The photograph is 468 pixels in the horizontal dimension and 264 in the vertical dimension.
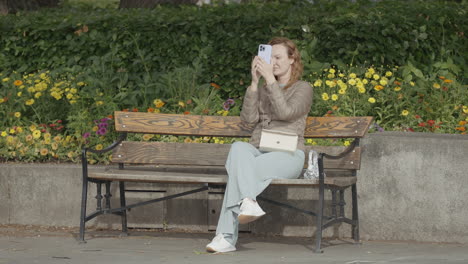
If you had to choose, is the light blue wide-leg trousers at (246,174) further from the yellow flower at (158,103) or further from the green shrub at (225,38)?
the green shrub at (225,38)

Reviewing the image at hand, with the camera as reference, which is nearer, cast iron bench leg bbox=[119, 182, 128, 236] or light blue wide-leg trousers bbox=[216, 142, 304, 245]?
light blue wide-leg trousers bbox=[216, 142, 304, 245]

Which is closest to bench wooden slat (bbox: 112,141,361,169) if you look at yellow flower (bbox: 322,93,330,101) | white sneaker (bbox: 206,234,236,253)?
white sneaker (bbox: 206,234,236,253)

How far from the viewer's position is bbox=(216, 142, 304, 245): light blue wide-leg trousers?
6062 mm

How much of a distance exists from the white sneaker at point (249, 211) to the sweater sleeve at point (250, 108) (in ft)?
2.47

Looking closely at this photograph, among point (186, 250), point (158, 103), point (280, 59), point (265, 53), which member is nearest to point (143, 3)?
point (158, 103)

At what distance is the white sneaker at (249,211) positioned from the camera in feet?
19.4

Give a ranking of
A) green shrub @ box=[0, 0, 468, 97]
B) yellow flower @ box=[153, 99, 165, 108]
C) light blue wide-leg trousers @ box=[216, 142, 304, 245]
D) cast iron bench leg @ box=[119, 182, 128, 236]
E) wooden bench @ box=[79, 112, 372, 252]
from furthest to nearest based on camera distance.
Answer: green shrub @ box=[0, 0, 468, 97] → yellow flower @ box=[153, 99, 165, 108] → cast iron bench leg @ box=[119, 182, 128, 236] → wooden bench @ box=[79, 112, 372, 252] → light blue wide-leg trousers @ box=[216, 142, 304, 245]

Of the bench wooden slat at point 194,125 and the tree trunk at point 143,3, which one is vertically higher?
the tree trunk at point 143,3

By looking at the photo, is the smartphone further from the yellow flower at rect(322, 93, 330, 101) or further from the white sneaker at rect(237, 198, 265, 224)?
the yellow flower at rect(322, 93, 330, 101)

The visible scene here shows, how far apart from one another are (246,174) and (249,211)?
0.28 metres

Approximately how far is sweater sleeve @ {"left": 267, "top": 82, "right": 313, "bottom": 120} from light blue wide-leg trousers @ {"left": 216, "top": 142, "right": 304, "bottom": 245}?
273mm

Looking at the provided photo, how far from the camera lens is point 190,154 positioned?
22.9 feet

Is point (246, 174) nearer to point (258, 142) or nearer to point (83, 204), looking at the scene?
Answer: point (258, 142)

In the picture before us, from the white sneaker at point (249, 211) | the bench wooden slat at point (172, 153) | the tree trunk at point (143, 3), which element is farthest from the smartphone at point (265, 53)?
the tree trunk at point (143, 3)
